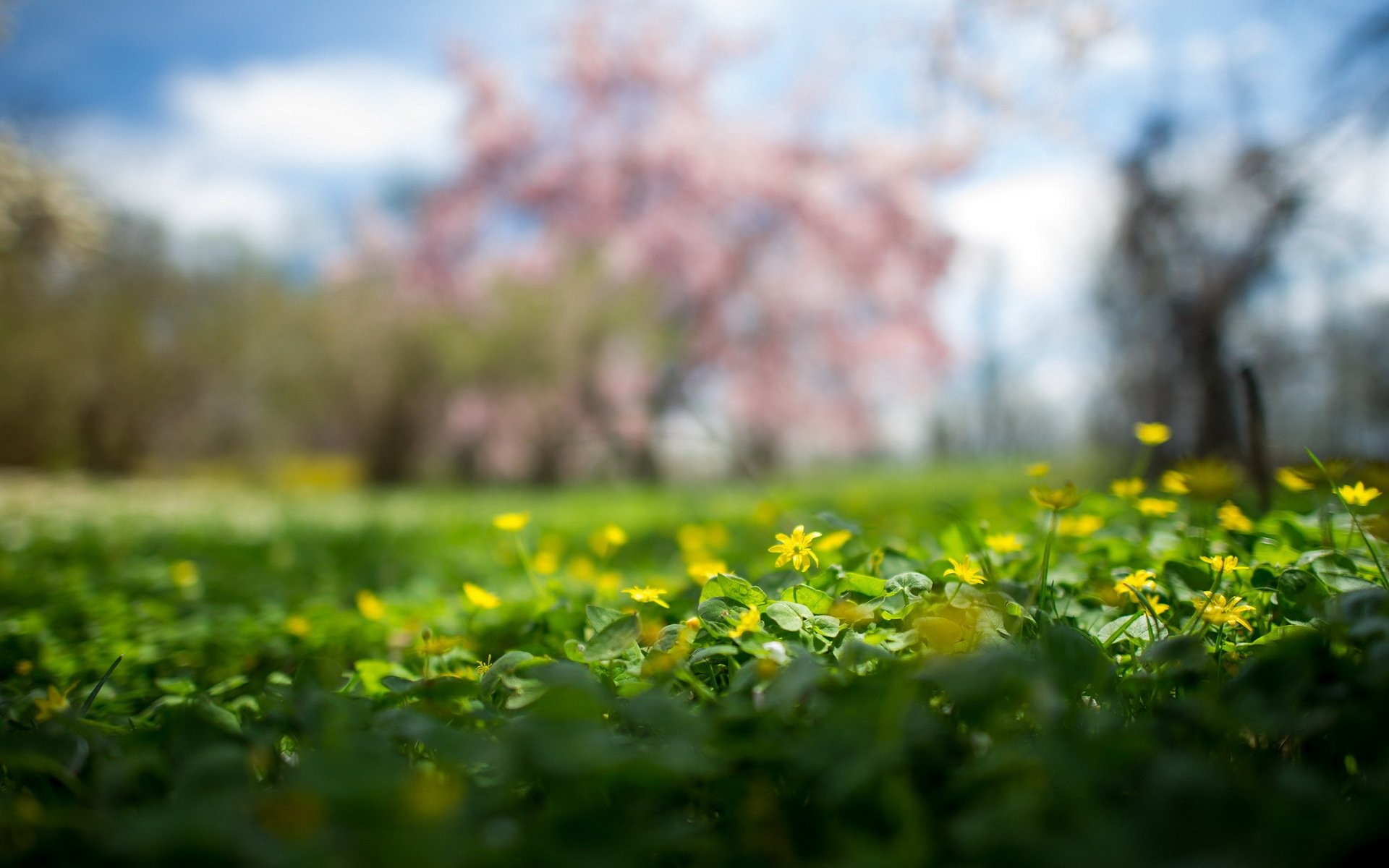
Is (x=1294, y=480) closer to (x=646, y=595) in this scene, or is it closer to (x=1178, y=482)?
(x=1178, y=482)

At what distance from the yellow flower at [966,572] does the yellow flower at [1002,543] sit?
9 cm

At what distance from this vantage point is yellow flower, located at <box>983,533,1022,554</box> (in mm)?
1237

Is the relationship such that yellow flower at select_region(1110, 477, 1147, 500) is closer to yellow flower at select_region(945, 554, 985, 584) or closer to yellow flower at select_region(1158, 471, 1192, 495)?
yellow flower at select_region(1158, 471, 1192, 495)

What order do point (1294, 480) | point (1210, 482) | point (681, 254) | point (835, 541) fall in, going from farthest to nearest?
point (681, 254) < point (835, 541) < point (1294, 480) < point (1210, 482)

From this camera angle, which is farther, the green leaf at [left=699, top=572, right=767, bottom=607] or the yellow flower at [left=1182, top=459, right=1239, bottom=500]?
the yellow flower at [left=1182, top=459, right=1239, bottom=500]

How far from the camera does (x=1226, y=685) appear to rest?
0.79 metres

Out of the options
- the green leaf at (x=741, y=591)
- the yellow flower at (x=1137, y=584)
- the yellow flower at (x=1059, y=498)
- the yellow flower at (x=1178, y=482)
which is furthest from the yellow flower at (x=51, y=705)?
the yellow flower at (x=1178, y=482)

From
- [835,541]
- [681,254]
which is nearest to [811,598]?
[835,541]

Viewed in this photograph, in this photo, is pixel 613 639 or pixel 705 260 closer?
pixel 613 639

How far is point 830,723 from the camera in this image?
68 cm

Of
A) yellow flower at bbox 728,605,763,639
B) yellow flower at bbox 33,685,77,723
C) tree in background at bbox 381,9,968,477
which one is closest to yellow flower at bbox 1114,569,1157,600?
yellow flower at bbox 728,605,763,639

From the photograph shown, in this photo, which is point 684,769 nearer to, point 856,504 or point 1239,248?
Result: point 856,504

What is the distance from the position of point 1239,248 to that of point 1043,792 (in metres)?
4.99

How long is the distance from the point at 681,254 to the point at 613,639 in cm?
977
